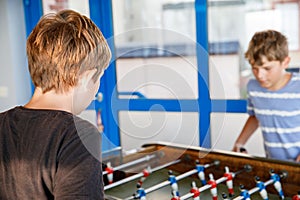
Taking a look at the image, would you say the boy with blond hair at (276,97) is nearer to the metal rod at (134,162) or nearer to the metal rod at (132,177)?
the metal rod at (132,177)

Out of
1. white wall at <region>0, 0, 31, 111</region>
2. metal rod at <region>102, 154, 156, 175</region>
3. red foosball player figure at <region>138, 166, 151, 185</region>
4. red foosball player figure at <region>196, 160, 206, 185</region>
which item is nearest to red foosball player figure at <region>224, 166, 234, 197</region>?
red foosball player figure at <region>196, 160, 206, 185</region>

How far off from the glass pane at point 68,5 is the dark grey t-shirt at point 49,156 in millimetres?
2963

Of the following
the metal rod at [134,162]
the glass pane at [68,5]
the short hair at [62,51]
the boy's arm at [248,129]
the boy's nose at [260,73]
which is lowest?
the metal rod at [134,162]

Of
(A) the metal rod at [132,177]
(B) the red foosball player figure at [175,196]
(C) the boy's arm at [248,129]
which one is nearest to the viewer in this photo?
(B) the red foosball player figure at [175,196]

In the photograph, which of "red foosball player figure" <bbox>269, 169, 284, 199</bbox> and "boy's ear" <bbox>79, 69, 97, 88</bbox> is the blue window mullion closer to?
"red foosball player figure" <bbox>269, 169, 284, 199</bbox>

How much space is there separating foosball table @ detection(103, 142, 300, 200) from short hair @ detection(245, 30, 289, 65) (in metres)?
0.57

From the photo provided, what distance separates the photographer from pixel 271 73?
7.22 feet

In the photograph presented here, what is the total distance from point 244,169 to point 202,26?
1551 millimetres

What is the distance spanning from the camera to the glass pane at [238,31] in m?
2.91

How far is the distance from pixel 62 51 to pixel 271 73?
1478 mm

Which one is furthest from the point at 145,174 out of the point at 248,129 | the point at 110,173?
the point at 248,129

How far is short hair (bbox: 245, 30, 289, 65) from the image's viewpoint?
7.21ft

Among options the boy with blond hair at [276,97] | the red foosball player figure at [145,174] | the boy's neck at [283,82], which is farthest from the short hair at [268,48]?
the red foosball player figure at [145,174]

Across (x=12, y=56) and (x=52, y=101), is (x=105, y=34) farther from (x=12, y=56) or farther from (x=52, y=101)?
(x=52, y=101)
